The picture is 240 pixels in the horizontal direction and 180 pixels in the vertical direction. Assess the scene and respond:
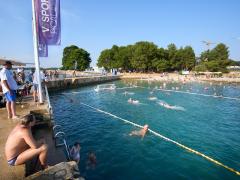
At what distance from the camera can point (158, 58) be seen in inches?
3767

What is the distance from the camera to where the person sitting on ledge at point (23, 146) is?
4734 millimetres

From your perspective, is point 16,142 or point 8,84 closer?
point 16,142

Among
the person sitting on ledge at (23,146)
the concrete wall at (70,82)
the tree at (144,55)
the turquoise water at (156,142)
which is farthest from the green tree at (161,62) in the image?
the person sitting on ledge at (23,146)

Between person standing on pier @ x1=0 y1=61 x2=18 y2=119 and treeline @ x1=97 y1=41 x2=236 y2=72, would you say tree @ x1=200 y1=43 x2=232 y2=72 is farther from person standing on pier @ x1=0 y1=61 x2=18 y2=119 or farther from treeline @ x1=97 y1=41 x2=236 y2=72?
person standing on pier @ x1=0 y1=61 x2=18 y2=119

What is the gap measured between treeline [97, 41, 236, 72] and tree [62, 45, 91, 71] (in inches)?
286

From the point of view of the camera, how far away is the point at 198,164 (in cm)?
973

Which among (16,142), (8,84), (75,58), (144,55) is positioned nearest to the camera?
(16,142)

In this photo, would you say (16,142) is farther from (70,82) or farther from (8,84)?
(70,82)

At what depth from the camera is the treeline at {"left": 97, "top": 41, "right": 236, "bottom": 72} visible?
90.8m

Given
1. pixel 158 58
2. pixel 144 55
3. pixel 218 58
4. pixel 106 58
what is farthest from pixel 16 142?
pixel 106 58

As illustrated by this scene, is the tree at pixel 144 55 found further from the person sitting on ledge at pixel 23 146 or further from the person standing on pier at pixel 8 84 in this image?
the person sitting on ledge at pixel 23 146

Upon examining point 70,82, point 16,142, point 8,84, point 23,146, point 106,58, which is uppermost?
point 106,58

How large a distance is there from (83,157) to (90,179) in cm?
217

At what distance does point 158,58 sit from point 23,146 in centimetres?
9422
